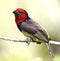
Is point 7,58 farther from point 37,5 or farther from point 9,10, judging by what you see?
point 37,5

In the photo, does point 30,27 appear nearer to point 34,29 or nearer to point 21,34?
point 34,29

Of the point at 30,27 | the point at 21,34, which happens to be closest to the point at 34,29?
the point at 30,27

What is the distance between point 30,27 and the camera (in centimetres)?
117

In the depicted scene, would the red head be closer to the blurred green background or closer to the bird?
the bird

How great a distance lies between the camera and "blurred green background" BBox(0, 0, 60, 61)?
1.27m

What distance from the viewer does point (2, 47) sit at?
141cm

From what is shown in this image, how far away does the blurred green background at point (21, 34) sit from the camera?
1.27 meters

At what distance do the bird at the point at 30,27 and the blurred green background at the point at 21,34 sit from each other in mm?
64

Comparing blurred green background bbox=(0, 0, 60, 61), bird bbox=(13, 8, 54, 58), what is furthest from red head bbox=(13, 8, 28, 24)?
blurred green background bbox=(0, 0, 60, 61)

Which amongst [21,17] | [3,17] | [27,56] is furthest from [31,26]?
[3,17]

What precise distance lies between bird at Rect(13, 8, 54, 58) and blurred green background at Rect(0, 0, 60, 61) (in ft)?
0.21

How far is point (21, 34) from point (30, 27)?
18cm

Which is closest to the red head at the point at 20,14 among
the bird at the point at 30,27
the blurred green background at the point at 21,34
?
the bird at the point at 30,27

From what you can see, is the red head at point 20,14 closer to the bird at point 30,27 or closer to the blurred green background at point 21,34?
the bird at point 30,27
